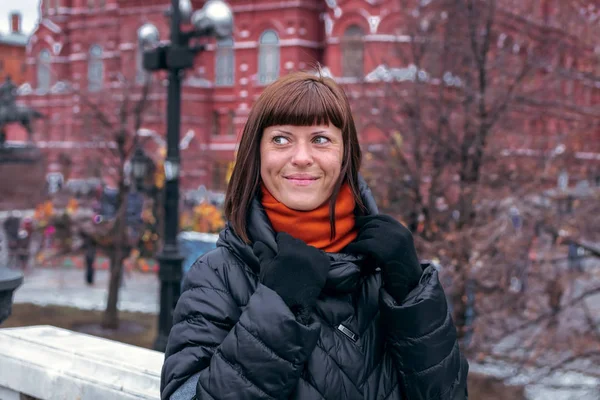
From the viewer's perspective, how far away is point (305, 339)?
1.85 m

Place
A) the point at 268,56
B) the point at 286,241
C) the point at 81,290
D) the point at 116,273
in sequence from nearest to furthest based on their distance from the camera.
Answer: the point at 286,241 < the point at 116,273 < the point at 81,290 < the point at 268,56

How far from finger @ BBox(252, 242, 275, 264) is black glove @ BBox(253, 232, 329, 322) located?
0.05m

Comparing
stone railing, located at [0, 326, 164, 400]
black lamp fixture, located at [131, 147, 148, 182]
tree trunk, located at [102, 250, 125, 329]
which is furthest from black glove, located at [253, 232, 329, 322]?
tree trunk, located at [102, 250, 125, 329]

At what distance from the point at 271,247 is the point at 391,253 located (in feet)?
1.20

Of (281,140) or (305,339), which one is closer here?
(305,339)

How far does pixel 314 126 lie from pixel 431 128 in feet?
28.9

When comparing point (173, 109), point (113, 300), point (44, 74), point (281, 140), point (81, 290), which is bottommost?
point (81, 290)

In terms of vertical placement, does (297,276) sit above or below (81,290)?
above

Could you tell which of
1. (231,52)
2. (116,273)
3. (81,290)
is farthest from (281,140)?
(231,52)

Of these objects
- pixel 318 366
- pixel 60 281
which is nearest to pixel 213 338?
pixel 318 366

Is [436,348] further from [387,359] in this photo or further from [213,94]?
[213,94]

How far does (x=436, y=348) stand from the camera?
6.56 feet

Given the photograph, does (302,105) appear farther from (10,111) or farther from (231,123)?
(231,123)

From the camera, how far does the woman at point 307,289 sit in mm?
1848
